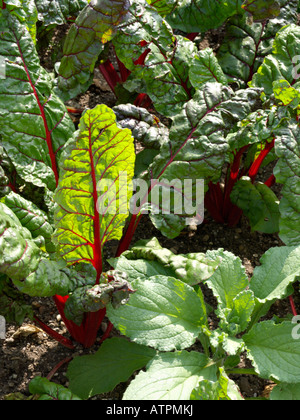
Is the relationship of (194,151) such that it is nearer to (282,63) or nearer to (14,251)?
(282,63)

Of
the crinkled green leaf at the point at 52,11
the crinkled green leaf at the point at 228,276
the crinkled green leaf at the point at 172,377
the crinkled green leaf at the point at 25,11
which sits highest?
the crinkled green leaf at the point at 25,11

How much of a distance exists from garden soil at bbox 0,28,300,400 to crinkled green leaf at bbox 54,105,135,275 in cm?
42

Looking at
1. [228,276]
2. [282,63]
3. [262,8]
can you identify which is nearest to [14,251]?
[228,276]

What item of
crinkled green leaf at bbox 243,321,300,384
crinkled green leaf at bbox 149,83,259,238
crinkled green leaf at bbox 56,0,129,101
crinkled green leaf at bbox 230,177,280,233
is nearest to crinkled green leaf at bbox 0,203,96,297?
crinkled green leaf at bbox 149,83,259,238

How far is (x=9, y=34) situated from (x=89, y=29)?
0.29 m

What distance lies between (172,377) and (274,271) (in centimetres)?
54

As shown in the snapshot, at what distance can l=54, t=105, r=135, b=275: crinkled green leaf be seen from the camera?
1.74 m

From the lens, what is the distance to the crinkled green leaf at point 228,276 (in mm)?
1946

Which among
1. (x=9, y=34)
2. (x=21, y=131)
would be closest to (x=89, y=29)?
(x=9, y=34)

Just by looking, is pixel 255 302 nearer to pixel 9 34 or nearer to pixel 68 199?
pixel 68 199

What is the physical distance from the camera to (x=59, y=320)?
7.42 ft

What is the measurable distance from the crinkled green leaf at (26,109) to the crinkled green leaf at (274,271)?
0.85 metres

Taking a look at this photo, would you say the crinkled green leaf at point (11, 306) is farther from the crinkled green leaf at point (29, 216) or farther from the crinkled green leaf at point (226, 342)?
the crinkled green leaf at point (226, 342)

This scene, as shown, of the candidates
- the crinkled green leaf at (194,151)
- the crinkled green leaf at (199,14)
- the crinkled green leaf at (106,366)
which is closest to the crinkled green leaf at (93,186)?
the crinkled green leaf at (194,151)
